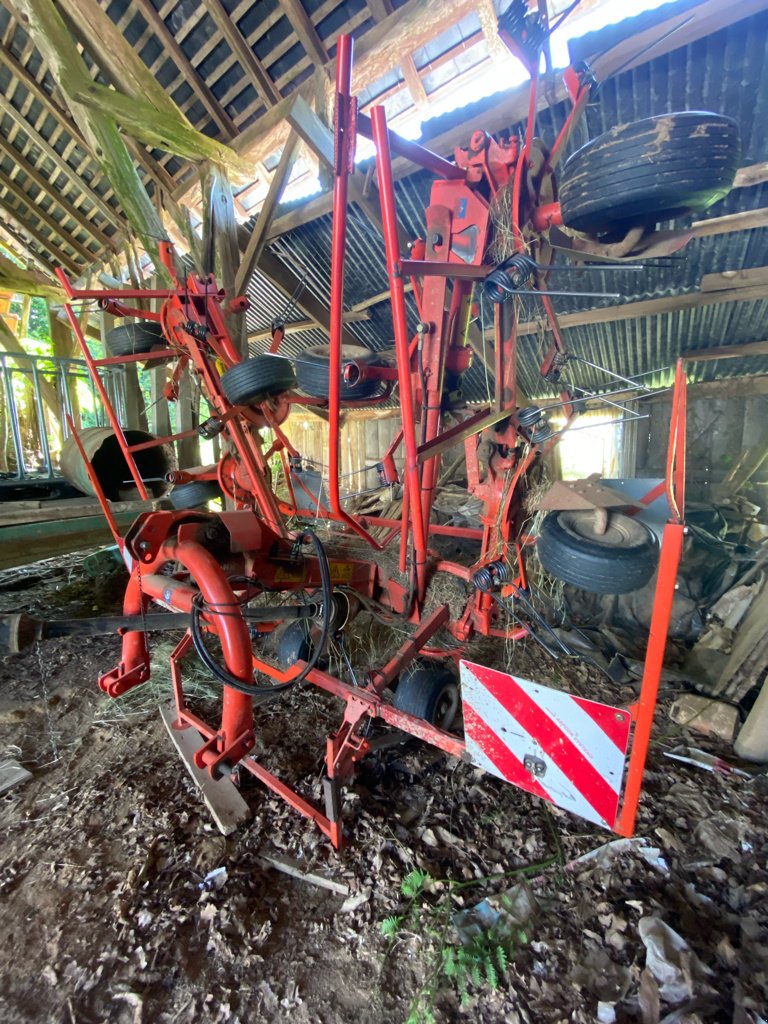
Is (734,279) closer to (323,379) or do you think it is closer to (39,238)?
(323,379)

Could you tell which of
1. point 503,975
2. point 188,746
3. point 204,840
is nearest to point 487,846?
point 503,975

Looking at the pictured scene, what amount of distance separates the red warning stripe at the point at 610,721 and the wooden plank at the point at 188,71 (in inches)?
289

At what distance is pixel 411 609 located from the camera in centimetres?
277

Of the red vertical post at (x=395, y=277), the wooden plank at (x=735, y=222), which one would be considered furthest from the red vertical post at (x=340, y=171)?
the wooden plank at (x=735, y=222)

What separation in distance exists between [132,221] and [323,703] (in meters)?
5.27

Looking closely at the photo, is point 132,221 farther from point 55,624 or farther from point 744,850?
point 744,850

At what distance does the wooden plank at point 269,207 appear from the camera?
4.45 metres

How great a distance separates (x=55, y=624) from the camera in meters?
1.79

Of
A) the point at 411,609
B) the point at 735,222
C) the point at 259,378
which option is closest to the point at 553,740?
the point at 411,609

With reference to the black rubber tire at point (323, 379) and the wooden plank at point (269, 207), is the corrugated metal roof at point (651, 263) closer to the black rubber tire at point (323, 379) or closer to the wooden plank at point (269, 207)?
the wooden plank at point (269, 207)

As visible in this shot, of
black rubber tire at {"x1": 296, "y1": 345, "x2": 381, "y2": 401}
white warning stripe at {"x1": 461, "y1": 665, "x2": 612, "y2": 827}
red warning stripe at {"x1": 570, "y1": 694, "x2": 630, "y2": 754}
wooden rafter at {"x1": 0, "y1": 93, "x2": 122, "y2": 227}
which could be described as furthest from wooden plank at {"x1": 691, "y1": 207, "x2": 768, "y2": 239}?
wooden rafter at {"x1": 0, "y1": 93, "x2": 122, "y2": 227}

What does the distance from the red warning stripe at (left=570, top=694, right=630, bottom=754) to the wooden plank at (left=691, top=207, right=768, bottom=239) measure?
14.8ft

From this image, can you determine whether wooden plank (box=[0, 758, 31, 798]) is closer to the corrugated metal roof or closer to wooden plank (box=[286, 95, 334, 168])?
the corrugated metal roof

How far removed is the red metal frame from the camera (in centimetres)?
174
